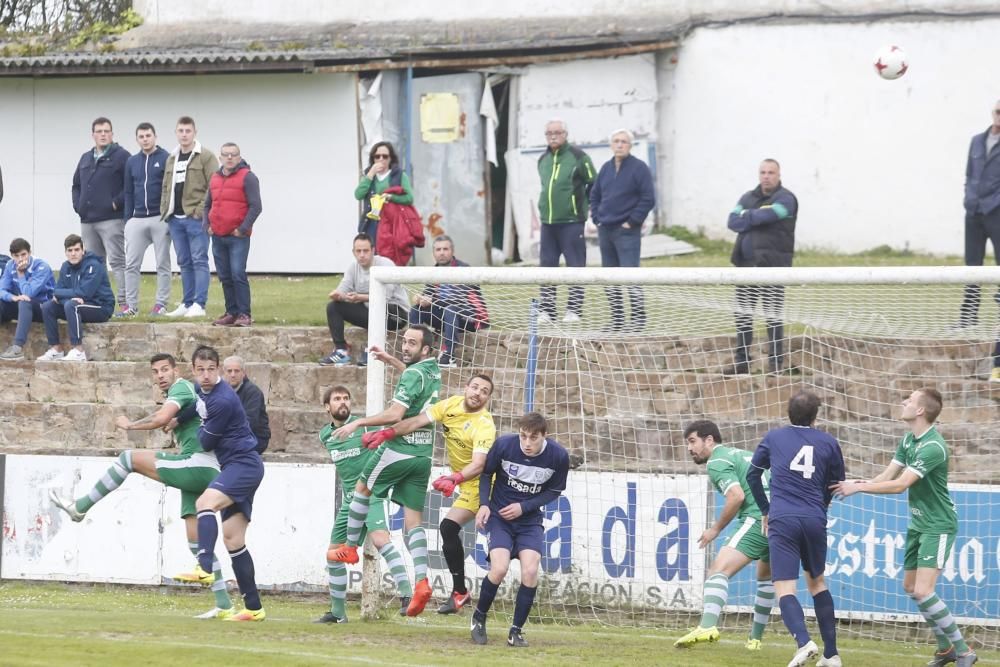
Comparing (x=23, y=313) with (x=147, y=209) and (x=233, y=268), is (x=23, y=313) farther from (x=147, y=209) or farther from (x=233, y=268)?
(x=233, y=268)

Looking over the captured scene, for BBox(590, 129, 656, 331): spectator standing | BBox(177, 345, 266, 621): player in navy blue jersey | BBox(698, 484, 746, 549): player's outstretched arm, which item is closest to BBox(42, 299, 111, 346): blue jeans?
BBox(177, 345, 266, 621): player in navy blue jersey

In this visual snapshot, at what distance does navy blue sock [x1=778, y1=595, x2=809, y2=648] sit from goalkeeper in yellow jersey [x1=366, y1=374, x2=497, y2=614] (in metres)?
2.43

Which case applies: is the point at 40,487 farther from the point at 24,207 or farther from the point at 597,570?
the point at 24,207

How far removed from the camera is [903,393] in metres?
13.2

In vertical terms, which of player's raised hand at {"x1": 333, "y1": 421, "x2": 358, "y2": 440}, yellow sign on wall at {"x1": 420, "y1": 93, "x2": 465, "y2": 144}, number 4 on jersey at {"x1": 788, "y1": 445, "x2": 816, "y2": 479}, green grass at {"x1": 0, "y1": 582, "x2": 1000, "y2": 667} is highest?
yellow sign on wall at {"x1": 420, "y1": 93, "x2": 465, "y2": 144}

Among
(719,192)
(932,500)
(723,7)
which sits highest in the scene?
(723,7)

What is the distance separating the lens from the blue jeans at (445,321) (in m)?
13.3

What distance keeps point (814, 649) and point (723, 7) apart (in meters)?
13.1

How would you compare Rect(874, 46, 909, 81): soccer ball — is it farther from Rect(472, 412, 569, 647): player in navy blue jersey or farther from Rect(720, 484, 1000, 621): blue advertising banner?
Rect(472, 412, 569, 647): player in navy blue jersey

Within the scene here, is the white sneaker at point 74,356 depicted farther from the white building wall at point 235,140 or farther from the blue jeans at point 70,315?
the white building wall at point 235,140

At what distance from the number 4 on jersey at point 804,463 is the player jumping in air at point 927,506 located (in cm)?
24

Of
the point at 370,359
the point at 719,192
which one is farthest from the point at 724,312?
the point at 719,192

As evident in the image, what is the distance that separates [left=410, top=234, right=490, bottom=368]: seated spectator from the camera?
13.3 meters

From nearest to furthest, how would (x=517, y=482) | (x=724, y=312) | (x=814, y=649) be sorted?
(x=814, y=649), (x=517, y=482), (x=724, y=312)
